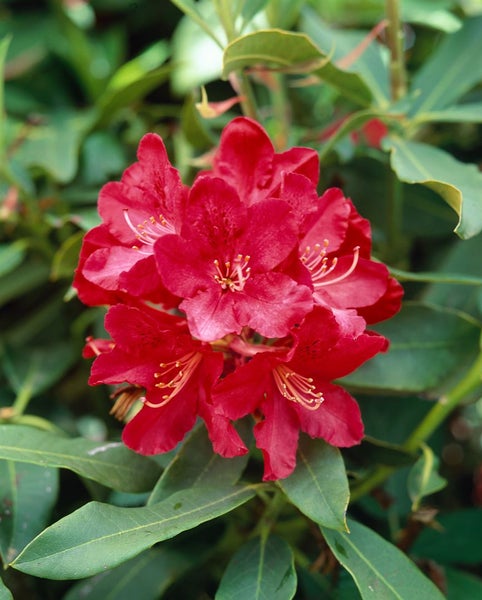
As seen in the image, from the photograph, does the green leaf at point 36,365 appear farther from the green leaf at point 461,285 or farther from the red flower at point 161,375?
the green leaf at point 461,285

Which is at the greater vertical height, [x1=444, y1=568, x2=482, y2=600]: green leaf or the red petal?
the red petal

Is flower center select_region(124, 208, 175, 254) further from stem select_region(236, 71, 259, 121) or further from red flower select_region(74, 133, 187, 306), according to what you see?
stem select_region(236, 71, 259, 121)

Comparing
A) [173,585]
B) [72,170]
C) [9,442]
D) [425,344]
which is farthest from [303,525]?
[72,170]

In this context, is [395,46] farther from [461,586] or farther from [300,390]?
[461,586]

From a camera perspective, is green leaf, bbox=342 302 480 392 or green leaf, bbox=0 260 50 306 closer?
green leaf, bbox=342 302 480 392

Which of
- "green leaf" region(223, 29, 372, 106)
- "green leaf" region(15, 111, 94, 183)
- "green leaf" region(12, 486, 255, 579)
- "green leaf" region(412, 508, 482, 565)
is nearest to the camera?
"green leaf" region(12, 486, 255, 579)

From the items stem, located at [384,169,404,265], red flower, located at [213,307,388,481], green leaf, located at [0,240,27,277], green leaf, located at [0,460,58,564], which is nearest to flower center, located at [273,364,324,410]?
red flower, located at [213,307,388,481]

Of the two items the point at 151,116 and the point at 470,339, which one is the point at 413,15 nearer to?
the point at 151,116

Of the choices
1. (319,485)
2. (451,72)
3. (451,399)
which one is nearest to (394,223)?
(451,72)
